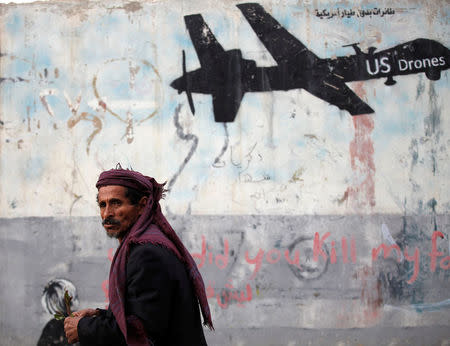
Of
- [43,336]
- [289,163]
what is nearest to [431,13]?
[289,163]

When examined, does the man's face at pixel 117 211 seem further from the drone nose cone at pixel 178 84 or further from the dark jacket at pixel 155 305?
the drone nose cone at pixel 178 84

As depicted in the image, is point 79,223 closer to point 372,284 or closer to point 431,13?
point 372,284

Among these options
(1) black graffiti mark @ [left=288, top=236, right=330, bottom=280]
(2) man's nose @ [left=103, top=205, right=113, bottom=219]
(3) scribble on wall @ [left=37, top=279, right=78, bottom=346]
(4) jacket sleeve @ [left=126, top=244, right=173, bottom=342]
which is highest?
(2) man's nose @ [left=103, top=205, right=113, bottom=219]

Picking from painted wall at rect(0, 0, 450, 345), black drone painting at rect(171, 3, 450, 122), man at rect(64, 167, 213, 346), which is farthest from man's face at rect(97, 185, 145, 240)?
black drone painting at rect(171, 3, 450, 122)

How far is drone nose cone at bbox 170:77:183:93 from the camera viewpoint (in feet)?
16.2

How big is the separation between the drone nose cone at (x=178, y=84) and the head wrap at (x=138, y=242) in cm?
240

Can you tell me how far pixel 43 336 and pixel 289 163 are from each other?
2.76m

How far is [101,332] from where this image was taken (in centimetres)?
230

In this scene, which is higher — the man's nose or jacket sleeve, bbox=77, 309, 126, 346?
the man's nose

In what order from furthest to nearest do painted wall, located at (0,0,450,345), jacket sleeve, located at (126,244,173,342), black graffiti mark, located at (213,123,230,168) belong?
black graffiti mark, located at (213,123,230,168)
painted wall, located at (0,0,450,345)
jacket sleeve, located at (126,244,173,342)

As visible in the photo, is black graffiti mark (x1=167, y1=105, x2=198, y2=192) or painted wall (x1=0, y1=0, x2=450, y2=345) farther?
black graffiti mark (x1=167, y1=105, x2=198, y2=192)

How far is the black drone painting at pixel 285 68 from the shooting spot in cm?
486

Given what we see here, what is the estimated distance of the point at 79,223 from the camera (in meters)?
4.98

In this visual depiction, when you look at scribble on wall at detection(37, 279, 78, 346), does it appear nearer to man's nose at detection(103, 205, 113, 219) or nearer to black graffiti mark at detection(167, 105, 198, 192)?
black graffiti mark at detection(167, 105, 198, 192)
